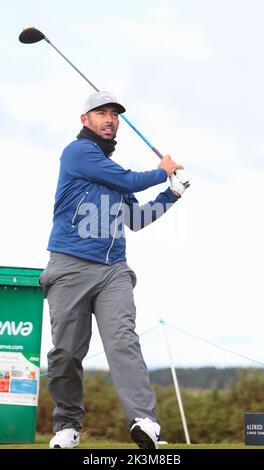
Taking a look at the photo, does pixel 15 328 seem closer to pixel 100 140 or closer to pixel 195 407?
pixel 100 140

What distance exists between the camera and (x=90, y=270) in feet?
17.5

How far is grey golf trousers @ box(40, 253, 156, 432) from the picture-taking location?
519 centimetres

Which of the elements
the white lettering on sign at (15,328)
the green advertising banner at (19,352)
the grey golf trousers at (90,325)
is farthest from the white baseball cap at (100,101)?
the white lettering on sign at (15,328)

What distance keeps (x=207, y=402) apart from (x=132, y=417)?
19.2ft

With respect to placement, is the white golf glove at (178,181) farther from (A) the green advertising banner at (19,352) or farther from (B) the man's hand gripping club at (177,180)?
(A) the green advertising banner at (19,352)

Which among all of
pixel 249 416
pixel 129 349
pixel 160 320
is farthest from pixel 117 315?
pixel 160 320

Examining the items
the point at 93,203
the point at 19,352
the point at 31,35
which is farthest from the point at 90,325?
the point at 31,35

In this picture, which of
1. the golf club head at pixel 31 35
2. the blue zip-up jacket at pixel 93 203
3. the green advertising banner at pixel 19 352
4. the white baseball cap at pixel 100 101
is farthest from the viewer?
the green advertising banner at pixel 19 352

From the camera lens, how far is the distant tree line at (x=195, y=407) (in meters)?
10.5

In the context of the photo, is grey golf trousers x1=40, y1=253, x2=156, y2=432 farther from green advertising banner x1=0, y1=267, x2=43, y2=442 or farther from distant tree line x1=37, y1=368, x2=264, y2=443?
distant tree line x1=37, y1=368, x2=264, y2=443

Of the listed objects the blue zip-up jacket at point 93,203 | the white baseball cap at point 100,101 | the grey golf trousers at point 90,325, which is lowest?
the grey golf trousers at point 90,325

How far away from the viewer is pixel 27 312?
703 cm

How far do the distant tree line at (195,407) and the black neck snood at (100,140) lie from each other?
18.0 ft
